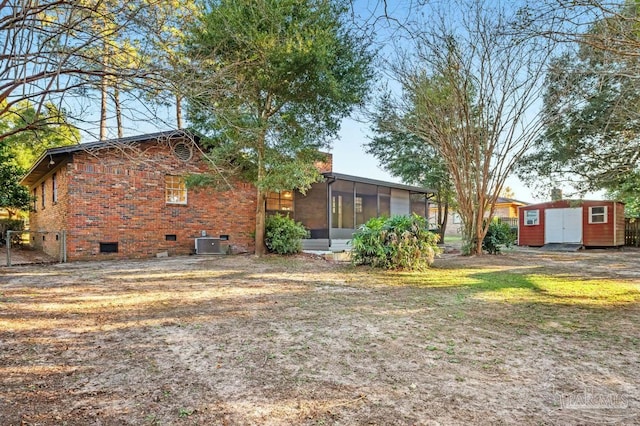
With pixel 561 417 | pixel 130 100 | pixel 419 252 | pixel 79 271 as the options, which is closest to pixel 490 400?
pixel 561 417

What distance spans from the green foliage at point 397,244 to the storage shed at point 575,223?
36.1ft

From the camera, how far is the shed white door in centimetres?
1834

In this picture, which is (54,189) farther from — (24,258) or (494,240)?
(494,240)

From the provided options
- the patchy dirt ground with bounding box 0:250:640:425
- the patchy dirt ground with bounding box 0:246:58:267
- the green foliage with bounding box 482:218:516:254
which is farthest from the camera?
the green foliage with bounding box 482:218:516:254

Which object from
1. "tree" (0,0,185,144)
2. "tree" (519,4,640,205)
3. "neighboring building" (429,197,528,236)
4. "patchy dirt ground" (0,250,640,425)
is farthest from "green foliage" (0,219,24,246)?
"neighboring building" (429,197,528,236)

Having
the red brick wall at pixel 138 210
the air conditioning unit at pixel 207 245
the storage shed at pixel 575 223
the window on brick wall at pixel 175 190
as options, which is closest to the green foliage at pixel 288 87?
the red brick wall at pixel 138 210

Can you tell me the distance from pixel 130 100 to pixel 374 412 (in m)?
3.81

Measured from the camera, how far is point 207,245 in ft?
41.3

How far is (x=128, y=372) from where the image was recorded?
275 centimetres

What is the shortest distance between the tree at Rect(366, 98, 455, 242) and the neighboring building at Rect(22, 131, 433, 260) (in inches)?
156

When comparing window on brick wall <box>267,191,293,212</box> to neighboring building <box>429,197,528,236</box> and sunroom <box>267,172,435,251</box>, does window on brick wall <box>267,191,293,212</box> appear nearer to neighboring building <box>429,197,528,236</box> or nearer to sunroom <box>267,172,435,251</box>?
sunroom <box>267,172,435,251</box>

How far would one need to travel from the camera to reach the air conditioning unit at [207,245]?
12508 millimetres

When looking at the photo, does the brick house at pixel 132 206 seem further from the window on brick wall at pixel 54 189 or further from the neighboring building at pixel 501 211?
the neighboring building at pixel 501 211

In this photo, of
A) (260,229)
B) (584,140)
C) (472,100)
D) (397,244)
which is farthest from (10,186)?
(584,140)
